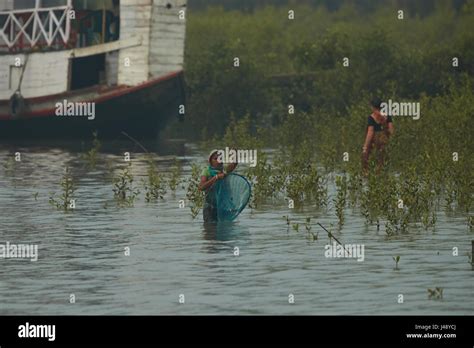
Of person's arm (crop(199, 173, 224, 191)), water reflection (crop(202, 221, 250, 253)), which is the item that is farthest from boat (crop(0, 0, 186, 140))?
person's arm (crop(199, 173, 224, 191))

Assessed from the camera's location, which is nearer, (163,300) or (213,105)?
(163,300)

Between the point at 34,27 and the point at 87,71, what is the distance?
272cm

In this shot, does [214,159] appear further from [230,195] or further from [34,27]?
[34,27]

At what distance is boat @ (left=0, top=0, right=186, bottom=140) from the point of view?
39.2 metres

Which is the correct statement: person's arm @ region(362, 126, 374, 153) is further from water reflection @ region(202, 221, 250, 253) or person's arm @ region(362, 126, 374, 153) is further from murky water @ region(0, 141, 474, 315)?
water reflection @ region(202, 221, 250, 253)

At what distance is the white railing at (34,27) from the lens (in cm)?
3944

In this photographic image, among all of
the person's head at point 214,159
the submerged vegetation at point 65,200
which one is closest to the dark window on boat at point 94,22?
the submerged vegetation at point 65,200

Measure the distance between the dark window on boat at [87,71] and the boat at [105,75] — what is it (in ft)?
2.84

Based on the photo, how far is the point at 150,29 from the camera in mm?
39156

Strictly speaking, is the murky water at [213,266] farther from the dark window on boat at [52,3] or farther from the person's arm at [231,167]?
the dark window on boat at [52,3]

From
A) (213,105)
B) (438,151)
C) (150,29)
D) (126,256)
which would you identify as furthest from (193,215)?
(213,105)

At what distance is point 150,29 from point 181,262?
22.6m

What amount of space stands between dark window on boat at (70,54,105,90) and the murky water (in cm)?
1833
